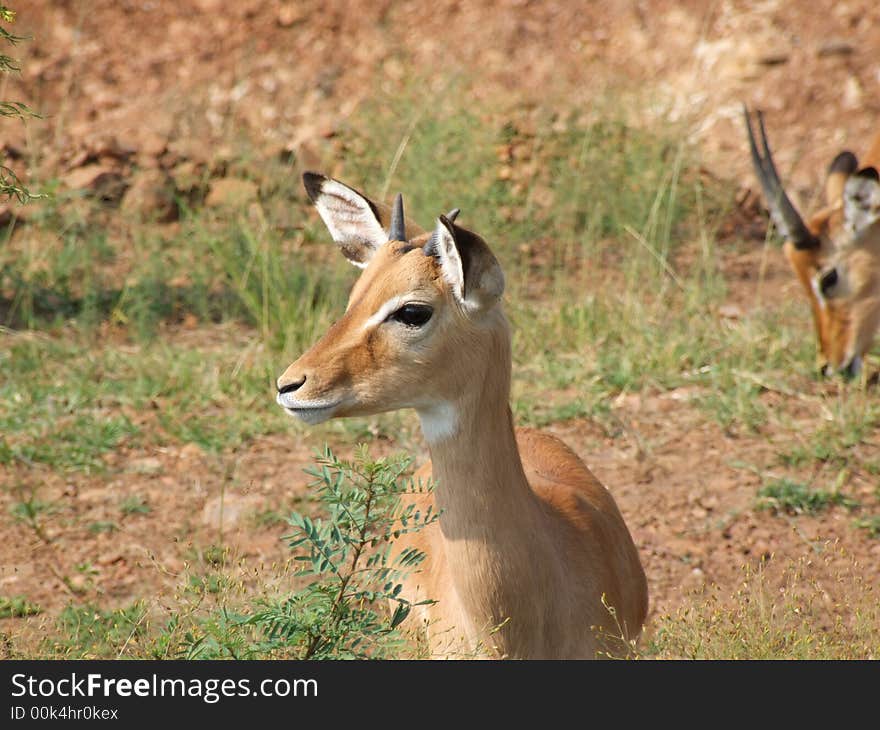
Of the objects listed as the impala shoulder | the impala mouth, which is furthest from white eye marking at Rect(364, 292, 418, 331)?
the impala shoulder

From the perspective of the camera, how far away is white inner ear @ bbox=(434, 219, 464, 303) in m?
3.21

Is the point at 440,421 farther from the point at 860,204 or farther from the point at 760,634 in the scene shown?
the point at 860,204

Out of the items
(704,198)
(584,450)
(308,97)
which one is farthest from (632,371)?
(308,97)

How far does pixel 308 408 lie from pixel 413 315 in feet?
1.21

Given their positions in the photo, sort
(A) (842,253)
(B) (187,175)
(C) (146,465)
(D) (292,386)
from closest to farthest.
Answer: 1. (D) (292,386)
2. (C) (146,465)
3. (A) (842,253)
4. (B) (187,175)

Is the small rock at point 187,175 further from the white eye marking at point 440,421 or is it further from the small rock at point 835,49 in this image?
the white eye marking at point 440,421

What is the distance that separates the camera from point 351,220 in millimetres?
3809

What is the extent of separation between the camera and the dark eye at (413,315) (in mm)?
3328

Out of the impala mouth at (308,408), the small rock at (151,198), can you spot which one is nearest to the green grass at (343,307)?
the small rock at (151,198)

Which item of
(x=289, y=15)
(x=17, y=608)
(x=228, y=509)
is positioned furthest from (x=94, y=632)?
(x=289, y=15)

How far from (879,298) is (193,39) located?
19.4 feet

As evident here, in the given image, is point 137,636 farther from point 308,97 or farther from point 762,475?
point 308,97

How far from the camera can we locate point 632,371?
6387 mm

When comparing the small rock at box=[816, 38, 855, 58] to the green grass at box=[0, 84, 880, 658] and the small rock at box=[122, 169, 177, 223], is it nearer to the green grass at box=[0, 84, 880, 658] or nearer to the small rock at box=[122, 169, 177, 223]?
the green grass at box=[0, 84, 880, 658]
